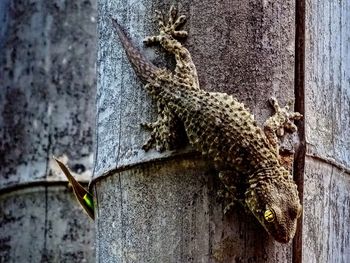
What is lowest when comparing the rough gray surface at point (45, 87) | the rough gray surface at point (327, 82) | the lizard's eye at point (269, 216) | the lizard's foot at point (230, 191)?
the lizard's eye at point (269, 216)

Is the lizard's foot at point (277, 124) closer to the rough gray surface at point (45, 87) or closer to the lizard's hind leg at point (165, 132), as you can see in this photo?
the lizard's hind leg at point (165, 132)

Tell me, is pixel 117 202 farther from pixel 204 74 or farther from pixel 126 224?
pixel 204 74

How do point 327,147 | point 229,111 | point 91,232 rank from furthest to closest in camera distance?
point 91,232 → point 327,147 → point 229,111

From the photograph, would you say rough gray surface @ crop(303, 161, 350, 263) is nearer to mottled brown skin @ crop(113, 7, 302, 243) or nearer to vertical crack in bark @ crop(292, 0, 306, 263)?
Answer: vertical crack in bark @ crop(292, 0, 306, 263)

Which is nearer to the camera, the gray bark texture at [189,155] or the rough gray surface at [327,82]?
the gray bark texture at [189,155]

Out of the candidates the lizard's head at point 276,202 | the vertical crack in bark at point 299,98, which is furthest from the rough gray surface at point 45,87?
the lizard's head at point 276,202

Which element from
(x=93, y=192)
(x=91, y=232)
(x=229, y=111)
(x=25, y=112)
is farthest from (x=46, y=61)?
(x=229, y=111)

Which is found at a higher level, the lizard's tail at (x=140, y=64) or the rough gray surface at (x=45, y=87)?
the rough gray surface at (x=45, y=87)
